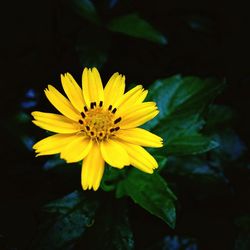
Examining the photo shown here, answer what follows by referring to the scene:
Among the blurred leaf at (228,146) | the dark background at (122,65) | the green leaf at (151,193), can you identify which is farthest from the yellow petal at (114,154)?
the blurred leaf at (228,146)

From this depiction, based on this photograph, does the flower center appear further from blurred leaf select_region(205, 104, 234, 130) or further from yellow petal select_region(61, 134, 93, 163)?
blurred leaf select_region(205, 104, 234, 130)

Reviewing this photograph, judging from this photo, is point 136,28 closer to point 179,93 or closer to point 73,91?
point 179,93

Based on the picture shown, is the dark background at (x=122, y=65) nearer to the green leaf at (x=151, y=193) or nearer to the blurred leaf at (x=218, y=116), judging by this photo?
the blurred leaf at (x=218, y=116)

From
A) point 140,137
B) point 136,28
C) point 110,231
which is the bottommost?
point 110,231

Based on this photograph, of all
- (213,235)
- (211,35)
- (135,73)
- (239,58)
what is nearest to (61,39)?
(135,73)

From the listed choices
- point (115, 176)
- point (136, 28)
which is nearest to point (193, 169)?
point (115, 176)

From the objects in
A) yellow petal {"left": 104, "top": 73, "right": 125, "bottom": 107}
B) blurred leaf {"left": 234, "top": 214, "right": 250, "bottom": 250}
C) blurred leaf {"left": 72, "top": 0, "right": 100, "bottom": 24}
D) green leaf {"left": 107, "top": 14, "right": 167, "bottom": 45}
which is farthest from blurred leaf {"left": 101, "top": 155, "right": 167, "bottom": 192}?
blurred leaf {"left": 72, "top": 0, "right": 100, "bottom": 24}

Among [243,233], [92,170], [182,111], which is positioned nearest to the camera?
[92,170]
